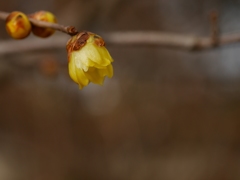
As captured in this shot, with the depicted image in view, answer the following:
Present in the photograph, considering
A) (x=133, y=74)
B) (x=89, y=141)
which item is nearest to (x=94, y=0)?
(x=133, y=74)

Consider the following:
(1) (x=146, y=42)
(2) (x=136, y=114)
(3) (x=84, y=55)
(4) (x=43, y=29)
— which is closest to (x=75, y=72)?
(3) (x=84, y=55)

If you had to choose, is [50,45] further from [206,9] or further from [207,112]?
[207,112]

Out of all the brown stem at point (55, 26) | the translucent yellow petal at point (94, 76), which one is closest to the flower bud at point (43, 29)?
the brown stem at point (55, 26)

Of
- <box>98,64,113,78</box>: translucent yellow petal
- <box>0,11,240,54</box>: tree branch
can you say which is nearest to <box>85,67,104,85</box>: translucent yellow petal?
<box>98,64,113,78</box>: translucent yellow petal

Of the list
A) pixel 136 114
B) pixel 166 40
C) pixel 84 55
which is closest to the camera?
pixel 84 55

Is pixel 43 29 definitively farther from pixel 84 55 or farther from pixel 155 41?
pixel 155 41

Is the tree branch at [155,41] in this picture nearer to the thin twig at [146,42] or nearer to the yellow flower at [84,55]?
the thin twig at [146,42]

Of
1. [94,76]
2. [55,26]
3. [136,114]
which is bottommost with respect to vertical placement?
[136,114]
